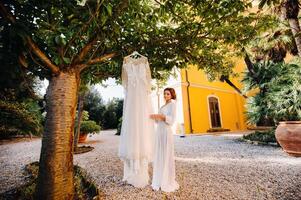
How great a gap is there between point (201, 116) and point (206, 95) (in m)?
2.08

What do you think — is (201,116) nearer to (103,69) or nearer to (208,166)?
(208,166)

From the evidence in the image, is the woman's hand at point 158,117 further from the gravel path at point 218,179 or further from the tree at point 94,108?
the tree at point 94,108

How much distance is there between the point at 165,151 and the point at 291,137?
14.0 ft

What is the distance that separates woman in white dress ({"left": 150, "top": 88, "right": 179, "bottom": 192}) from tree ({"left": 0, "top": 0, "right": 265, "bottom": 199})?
3.54 ft

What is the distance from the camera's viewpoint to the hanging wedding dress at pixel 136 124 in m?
3.57

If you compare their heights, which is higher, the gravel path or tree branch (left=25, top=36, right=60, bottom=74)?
tree branch (left=25, top=36, right=60, bottom=74)

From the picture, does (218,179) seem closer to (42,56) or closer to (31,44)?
(42,56)

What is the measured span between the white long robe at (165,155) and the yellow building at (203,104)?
10.2 meters

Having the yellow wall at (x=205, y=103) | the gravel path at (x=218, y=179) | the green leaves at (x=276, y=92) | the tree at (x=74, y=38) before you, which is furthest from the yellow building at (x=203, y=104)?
the tree at (x=74, y=38)

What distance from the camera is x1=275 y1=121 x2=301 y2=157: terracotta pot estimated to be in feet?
18.2

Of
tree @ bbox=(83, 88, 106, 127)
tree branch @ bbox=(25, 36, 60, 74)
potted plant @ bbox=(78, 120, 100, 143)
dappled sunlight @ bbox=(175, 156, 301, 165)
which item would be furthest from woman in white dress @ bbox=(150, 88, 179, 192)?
tree @ bbox=(83, 88, 106, 127)

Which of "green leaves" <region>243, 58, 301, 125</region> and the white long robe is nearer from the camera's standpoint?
the white long robe

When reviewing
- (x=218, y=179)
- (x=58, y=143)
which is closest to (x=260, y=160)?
Result: (x=218, y=179)

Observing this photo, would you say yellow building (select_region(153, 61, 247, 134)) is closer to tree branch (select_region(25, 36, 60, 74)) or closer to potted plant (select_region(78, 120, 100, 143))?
potted plant (select_region(78, 120, 100, 143))
